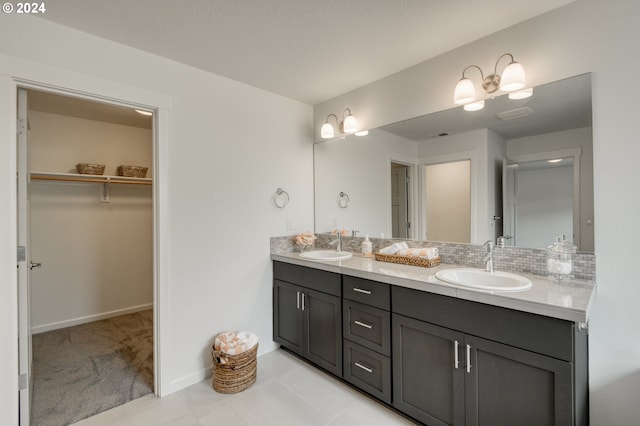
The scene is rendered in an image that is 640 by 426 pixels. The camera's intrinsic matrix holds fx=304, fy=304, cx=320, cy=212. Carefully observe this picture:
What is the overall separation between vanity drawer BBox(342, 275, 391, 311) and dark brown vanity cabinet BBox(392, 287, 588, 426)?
0.25 ft

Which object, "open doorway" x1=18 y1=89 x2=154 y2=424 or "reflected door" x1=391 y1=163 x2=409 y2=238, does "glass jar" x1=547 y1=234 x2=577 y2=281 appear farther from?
"open doorway" x1=18 y1=89 x2=154 y2=424

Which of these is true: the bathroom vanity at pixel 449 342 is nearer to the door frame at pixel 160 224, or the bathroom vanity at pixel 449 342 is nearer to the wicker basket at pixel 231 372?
the wicker basket at pixel 231 372

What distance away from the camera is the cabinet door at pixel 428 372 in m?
1.61

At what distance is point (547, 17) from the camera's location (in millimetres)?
1707

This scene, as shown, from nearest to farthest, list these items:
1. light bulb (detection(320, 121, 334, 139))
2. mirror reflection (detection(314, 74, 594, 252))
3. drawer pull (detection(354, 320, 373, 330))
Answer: mirror reflection (detection(314, 74, 594, 252))
drawer pull (detection(354, 320, 373, 330))
light bulb (detection(320, 121, 334, 139))

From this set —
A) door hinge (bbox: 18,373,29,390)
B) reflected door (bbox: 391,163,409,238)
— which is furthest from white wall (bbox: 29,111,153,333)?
reflected door (bbox: 391,163,409,238)

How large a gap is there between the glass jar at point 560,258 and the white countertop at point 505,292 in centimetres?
5

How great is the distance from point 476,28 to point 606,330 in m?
1.83

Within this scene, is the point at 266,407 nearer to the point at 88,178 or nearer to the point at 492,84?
the point at 492,84

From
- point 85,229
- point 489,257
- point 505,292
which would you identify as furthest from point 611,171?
point 85,229

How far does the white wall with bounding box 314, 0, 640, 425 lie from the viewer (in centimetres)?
148

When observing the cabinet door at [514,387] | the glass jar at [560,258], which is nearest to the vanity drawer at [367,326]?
the cabinet door at [514,387]

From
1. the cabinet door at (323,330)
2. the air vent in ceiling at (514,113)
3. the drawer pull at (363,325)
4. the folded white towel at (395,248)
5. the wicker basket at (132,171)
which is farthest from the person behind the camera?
the wicker basket at (132,171)

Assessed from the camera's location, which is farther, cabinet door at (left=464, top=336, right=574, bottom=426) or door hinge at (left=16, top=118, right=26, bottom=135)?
door hinge at (left=16, top=118, right=26, bottom=135)
